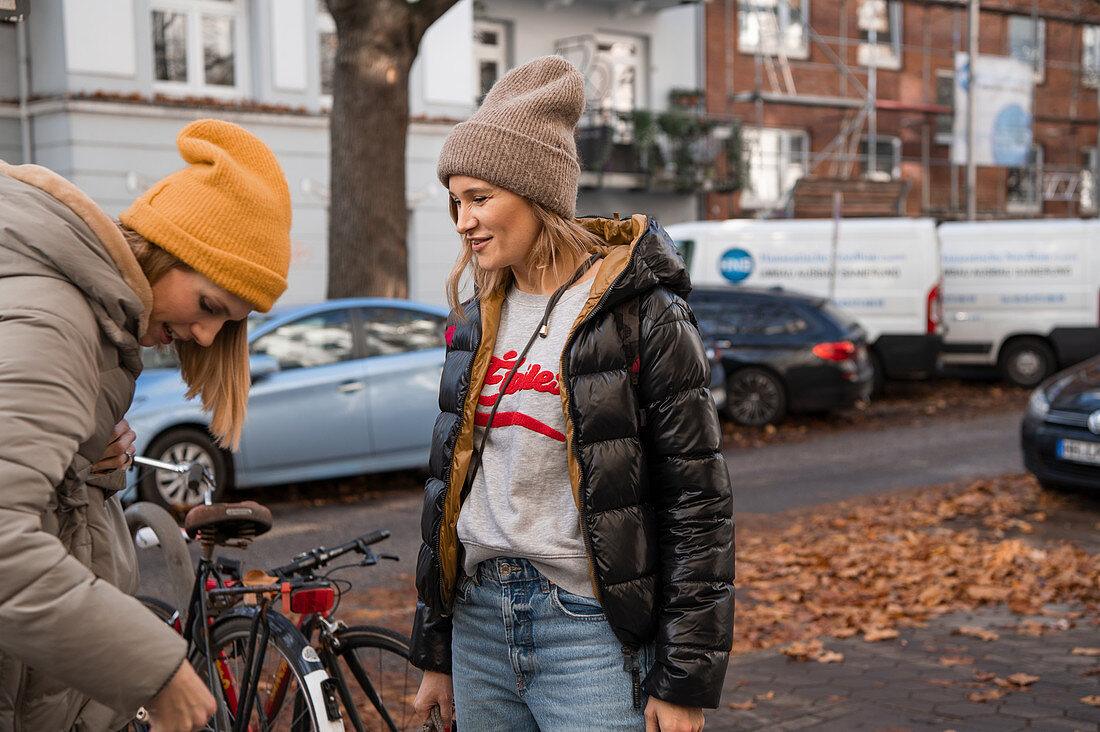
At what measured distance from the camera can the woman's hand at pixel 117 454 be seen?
2229mm

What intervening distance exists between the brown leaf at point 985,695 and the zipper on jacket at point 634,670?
313 centimetres

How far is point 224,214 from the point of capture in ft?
6.57

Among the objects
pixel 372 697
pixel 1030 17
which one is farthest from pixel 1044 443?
pixel 1030 17

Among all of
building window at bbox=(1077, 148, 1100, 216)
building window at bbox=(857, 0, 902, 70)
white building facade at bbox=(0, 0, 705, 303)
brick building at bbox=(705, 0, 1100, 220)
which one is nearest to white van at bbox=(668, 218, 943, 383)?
white building facade at bbox=(0, 0, 705, 303)

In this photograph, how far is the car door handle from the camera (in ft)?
30.6

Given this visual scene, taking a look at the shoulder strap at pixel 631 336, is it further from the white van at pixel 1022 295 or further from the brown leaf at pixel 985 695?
the white van at pixel 1022 295

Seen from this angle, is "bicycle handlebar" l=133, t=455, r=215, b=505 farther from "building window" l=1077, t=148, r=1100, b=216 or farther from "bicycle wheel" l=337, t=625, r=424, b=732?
"building window" l=1077, t=148, r=1100, b=216

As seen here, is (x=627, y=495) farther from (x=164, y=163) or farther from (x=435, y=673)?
(x=164, y=163)

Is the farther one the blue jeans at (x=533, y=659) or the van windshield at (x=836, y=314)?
the van windshield at (x=836, y=314)

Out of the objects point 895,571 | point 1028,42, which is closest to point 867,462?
point 895,571

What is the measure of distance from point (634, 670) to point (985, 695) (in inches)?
126

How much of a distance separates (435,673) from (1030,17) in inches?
1326

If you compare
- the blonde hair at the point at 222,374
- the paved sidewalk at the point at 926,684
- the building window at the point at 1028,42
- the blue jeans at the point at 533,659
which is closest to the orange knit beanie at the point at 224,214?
the blonde hair at the point at 222,374

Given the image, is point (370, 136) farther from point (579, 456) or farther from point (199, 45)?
point (579, 456)
